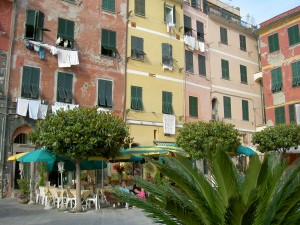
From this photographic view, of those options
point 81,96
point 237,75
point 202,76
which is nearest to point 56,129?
point 81,96

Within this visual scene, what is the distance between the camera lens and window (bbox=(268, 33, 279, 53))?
1121 inches

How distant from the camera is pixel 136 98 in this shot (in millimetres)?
21750

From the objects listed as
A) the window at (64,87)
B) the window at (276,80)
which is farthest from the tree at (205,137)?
the window at (276,80)

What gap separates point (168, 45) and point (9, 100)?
11.3 m

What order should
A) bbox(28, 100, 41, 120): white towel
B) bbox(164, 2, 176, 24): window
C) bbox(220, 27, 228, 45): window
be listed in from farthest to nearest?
bbox(220, 27, 228, 45): window, bbox(164, 2, 176, 24): window, bbox(28, 100, 41, 120): white towel

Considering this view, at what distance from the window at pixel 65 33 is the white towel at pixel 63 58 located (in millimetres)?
496

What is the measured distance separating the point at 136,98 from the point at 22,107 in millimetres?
7005

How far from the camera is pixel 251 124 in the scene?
1128 inches

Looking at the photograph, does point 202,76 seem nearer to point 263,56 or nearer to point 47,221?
point 263,56

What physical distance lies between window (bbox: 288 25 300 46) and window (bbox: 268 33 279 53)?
1.25 m

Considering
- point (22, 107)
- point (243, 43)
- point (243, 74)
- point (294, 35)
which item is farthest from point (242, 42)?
point (22, 107)

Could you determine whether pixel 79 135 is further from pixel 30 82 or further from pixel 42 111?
pixel 30 82

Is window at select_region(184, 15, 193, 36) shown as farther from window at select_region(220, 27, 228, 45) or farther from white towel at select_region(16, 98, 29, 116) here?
white towel at select_region(16, 98, 29, 116)

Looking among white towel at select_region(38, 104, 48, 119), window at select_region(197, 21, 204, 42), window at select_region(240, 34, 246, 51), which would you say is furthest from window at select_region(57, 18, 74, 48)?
window at select_region(240, 34, 246, 51)
